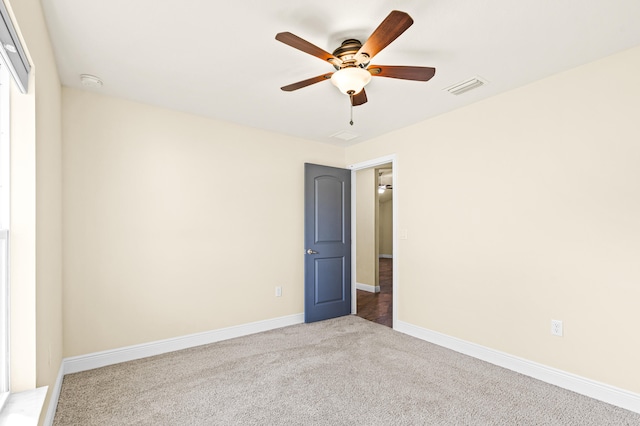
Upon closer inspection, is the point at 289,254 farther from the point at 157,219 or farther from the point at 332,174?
the point at 157,219

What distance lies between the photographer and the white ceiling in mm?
1796

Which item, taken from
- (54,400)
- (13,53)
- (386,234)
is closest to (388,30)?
(13,53)

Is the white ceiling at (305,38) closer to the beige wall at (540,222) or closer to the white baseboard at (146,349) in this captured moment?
the beige wall at (540,222)

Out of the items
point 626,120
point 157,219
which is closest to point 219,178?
point 157,219

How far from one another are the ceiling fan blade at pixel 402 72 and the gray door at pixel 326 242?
221 cm

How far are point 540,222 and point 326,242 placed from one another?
250cm

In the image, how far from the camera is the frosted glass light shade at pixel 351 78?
2037 mm

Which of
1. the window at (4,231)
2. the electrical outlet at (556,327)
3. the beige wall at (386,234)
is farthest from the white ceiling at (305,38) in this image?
the beige wall at (386,234)

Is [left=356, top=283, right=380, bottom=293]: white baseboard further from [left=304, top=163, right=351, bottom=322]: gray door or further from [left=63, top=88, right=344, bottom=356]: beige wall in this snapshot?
[left=63, top=88, right=344, bottom=356]: beige wall

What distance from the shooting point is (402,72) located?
6.70 ft

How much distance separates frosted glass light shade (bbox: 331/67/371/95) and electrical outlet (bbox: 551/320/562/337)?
8.04 ft

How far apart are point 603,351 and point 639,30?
7.27ft

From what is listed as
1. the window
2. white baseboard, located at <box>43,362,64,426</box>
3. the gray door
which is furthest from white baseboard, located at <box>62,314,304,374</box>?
the window

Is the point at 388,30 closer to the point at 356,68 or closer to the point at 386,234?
the point at 356,68
